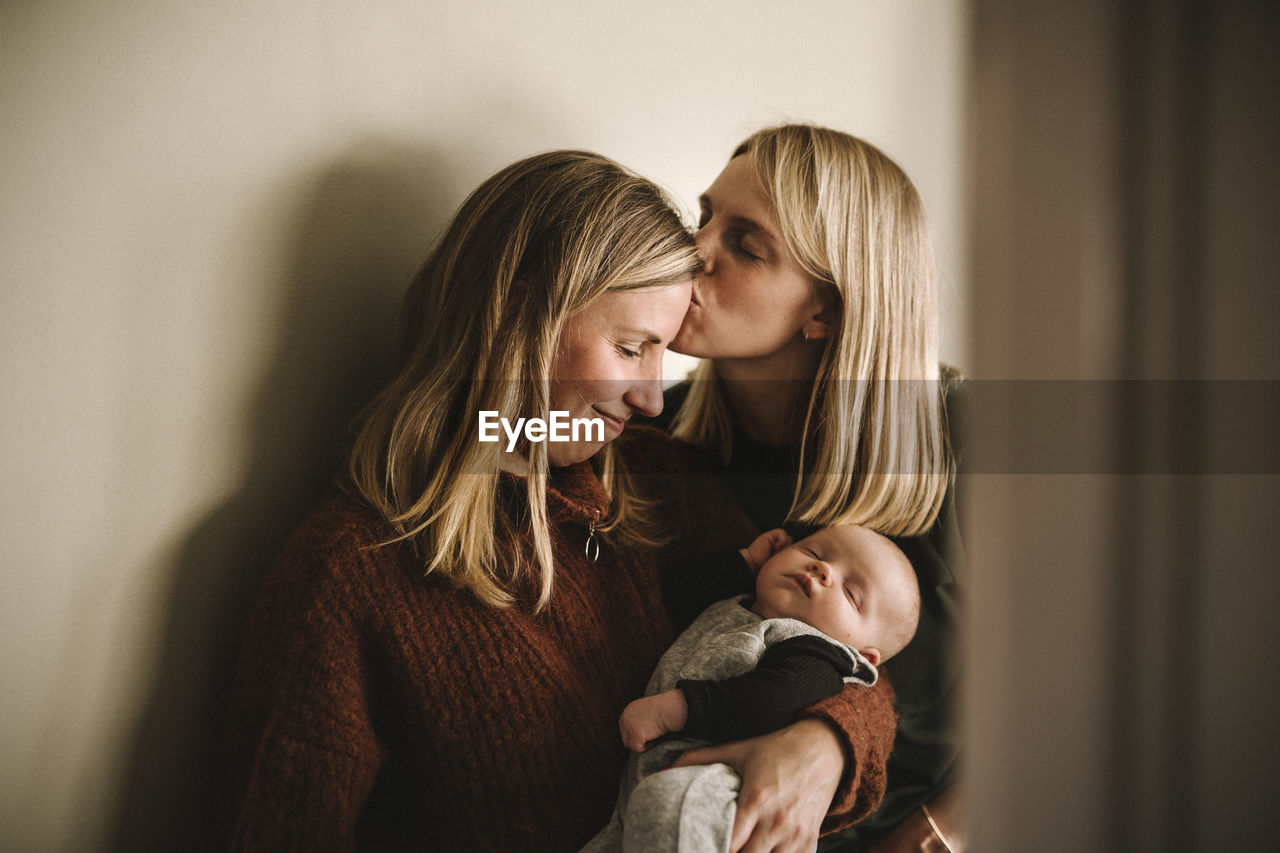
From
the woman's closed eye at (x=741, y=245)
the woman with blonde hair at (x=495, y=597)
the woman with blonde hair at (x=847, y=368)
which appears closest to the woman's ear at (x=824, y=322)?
the woman with blonde hair at (x=847, y=368)

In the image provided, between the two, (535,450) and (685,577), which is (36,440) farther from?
(685,577)

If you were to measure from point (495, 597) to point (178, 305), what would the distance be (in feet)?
1.41

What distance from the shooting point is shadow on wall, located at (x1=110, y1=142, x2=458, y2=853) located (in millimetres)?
791

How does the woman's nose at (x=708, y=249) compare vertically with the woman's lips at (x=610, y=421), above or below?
above

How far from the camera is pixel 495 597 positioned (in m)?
0.81

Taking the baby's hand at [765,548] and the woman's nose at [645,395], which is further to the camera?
the baby's hand at [765,548]

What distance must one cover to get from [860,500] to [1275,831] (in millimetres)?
603

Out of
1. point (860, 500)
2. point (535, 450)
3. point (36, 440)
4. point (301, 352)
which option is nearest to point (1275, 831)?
point (860, 500)

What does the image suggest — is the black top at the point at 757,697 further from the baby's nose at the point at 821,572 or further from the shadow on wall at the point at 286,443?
the shadow on wall at the point at 286,443

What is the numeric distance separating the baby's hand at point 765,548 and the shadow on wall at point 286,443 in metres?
0.53

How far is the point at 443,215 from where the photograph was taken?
3.38 ft

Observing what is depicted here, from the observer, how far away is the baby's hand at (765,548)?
3.26 ft

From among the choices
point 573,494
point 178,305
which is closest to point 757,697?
point 573,494

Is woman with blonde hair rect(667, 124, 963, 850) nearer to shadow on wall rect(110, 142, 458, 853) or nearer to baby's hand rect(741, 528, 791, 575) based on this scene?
baby's hand rect(741, 528, 791, 575)
